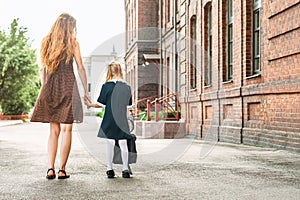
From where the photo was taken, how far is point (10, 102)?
42.5m

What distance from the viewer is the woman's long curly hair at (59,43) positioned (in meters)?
6.41

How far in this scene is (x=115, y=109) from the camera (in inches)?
259

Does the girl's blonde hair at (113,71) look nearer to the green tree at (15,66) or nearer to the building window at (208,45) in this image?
the building window at (208,45)

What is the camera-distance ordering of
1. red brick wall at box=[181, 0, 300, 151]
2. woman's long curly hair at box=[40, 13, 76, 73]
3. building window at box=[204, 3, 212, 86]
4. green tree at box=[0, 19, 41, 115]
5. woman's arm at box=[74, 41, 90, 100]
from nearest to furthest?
woman's long curly hair at box=[40, 13, 76, 73] < woman's arm at box=[74, 41, 90, 100] < red brick wall at box=[181, 0, 300, 151] < building window at box=[204, 3, 212, 86] < green tree at box=[0, 19, 41, 115]

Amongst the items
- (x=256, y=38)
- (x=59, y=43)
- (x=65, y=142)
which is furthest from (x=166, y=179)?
(x=256, y=38)

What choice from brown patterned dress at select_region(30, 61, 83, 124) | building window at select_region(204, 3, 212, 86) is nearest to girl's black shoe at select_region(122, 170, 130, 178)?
brown patterned dress at select_region(30, 61, 83, 124)

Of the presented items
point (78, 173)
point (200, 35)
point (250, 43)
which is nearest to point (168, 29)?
point (200, 35)

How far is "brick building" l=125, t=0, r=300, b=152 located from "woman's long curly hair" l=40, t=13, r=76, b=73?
17.0 ft

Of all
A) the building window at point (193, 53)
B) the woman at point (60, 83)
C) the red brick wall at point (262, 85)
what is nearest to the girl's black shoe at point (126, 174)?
the woman at point (60, 83)

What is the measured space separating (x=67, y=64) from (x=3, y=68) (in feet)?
107

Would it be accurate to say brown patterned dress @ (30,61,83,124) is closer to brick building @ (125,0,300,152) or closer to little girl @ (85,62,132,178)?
little girl @ (85,62,132,178)

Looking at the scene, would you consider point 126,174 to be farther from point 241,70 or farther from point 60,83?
point 241,70

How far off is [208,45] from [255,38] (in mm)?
4154

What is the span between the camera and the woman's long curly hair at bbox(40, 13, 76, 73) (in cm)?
641
